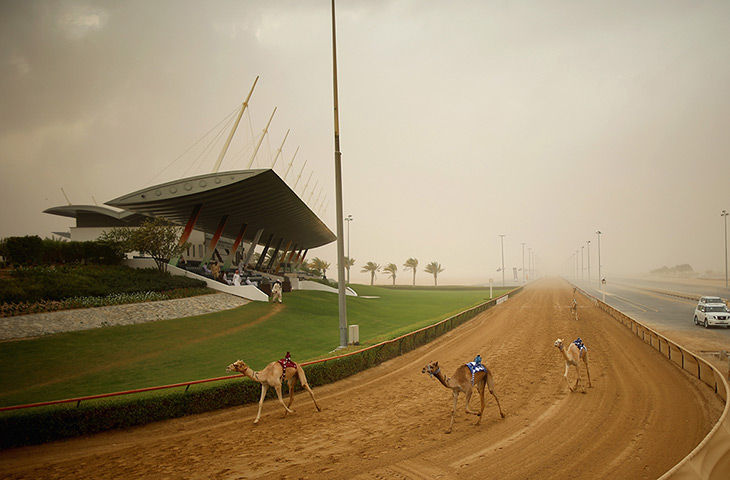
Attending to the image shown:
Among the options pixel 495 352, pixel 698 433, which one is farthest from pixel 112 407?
pixel 495 352

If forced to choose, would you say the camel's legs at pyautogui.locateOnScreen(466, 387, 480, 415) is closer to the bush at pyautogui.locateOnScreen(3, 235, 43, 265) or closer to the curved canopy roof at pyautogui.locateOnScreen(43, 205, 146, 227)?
the bush at pyautogui.locateOnScreen(3, 235, 43, 265)

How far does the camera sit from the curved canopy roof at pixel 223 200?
111 feet

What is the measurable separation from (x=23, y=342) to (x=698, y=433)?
24.3 m

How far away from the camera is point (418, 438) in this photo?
8680 millimetres

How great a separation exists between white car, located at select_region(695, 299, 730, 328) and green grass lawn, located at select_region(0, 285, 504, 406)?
23724mm

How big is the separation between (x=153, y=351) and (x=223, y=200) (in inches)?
861

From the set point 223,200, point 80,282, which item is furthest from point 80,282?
point 223,200

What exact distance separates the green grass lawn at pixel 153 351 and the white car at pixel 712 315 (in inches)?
934

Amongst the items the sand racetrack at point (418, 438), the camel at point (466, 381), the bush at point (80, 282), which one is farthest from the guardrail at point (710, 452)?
the bush at point (80, 282)

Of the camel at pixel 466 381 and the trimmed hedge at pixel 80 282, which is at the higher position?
the trimmed hedge at pixel 80 282

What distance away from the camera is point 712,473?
5309 mm

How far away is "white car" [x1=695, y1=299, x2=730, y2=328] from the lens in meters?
27.3

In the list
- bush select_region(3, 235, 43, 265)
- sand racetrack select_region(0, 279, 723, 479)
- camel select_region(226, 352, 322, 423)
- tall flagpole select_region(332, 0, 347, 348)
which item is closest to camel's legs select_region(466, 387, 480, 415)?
sand racetrack select_region(0, 279, 723, 479)

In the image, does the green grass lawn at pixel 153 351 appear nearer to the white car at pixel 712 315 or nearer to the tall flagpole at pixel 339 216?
the tall flagpole at pixel 339 216
